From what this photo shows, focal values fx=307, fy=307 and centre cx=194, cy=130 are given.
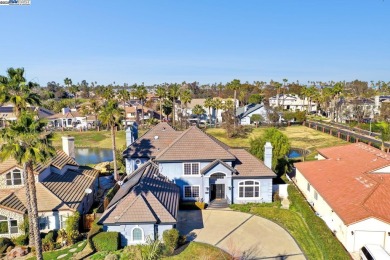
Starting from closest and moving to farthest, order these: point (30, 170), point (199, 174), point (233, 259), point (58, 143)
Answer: point (30, 170), point (233, 259), point (199, 174), point (58, 143)

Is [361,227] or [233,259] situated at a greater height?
[361,227]

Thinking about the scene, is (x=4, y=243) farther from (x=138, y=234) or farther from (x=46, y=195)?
(x=138, y=234)

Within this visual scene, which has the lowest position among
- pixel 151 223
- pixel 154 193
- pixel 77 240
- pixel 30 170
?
pixel 77 240

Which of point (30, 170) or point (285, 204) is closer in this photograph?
point (30, 170)

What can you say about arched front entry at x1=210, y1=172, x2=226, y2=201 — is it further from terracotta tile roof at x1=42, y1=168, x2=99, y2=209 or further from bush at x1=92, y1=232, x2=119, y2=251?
terracotta tile roof at x1=42, y1=168, x2=99, y2=209

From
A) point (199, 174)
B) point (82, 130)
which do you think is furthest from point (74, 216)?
point (82, 130)

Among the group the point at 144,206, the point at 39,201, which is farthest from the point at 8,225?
the point at 144,206

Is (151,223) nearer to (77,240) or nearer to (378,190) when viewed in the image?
(77,240)
